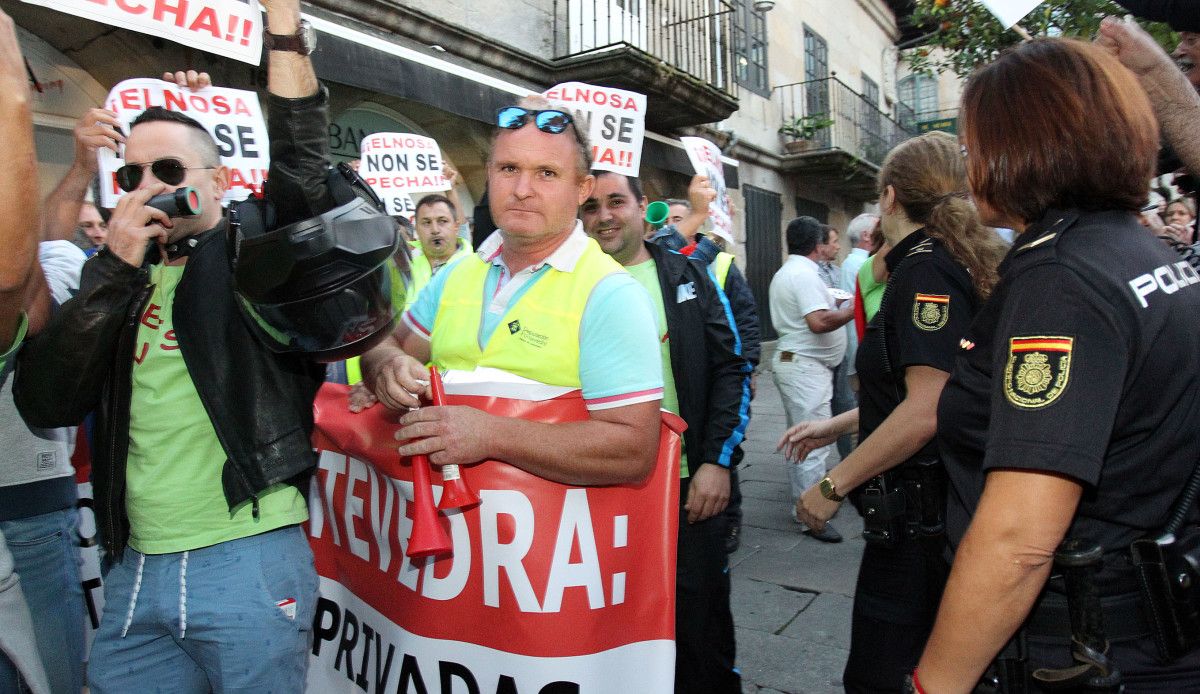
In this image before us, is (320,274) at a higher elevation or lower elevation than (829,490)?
higher

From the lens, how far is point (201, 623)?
1646 millimetres

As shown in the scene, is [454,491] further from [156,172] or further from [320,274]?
[156,172]

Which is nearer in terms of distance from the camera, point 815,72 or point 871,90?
point 815,72

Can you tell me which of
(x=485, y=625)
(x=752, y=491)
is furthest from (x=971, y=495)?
(x=752, y=491)

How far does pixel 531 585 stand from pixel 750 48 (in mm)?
14700

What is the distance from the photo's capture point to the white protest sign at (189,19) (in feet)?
14.8

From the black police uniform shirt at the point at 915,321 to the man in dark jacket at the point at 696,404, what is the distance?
0.66 m

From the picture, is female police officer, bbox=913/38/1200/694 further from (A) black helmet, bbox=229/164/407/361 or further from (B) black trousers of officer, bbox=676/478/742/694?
(B) black trousers of officer, bbox=676/478/742/694

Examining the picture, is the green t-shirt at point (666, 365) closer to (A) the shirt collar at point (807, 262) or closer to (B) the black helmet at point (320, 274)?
(B) the black helmet at point (320, 274)

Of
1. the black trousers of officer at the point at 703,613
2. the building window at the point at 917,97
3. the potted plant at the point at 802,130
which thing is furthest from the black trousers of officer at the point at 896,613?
the building window at the point at 917,97

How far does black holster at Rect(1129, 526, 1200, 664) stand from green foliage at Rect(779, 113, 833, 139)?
1576 centimetres

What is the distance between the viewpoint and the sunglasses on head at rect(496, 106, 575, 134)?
6.72ft

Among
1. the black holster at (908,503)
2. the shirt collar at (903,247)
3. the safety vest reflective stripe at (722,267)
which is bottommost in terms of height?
the black holster at (908,503)

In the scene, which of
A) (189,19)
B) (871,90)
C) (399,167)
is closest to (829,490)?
(399,167)
